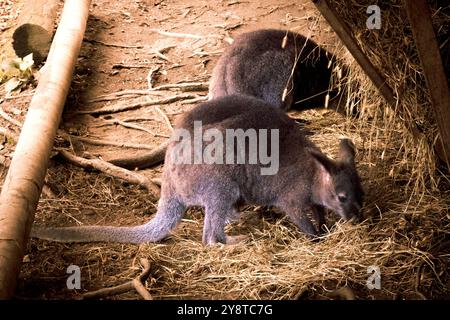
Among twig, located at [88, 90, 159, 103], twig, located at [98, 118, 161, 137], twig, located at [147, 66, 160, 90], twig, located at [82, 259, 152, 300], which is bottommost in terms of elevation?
twig, located at [82, 259, 152, 300]

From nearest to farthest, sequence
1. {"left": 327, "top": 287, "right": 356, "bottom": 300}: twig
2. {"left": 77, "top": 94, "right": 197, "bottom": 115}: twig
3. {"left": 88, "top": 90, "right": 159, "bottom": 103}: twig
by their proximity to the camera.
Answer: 1. {"left": 327, "top": 287, "right": 356, "bottom": 300}: twig
2. {"left": 77, "top": 94, "right": 197, "bottom": 115}: twig
3. {"left": 88, "top": 90, "right": 159, "bottom": 103}: twig

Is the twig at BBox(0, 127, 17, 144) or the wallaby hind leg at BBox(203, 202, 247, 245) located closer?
the wallaby hind leg at BBox(203, 202, 247, 245)

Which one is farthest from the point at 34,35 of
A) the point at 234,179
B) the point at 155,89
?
the point at 234,179

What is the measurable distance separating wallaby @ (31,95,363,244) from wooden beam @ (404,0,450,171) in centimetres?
89

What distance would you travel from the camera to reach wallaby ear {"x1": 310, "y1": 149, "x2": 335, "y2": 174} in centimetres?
552

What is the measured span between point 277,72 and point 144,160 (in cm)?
182

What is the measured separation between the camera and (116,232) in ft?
19.4

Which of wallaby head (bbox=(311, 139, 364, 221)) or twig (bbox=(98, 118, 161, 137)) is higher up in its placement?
twig (bbox=(98, 118, 161, 137))

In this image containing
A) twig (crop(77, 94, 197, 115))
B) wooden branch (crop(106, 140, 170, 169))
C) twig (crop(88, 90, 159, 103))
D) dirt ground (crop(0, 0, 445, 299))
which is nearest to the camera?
dirt ground (crop(0, 0, 445, 299))

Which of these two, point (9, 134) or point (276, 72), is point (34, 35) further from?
point (276, 72)

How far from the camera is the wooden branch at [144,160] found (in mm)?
7129

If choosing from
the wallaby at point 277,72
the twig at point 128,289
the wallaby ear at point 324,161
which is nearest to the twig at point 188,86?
the wallaby at point 277,72

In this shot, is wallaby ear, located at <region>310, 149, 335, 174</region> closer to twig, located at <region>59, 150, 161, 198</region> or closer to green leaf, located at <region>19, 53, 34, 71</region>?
twig, located at <region>59, 150, 161, 198</region>

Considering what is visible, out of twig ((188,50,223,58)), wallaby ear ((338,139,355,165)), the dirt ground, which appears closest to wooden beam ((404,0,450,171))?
wallaby ear ((338,139,355,165))
